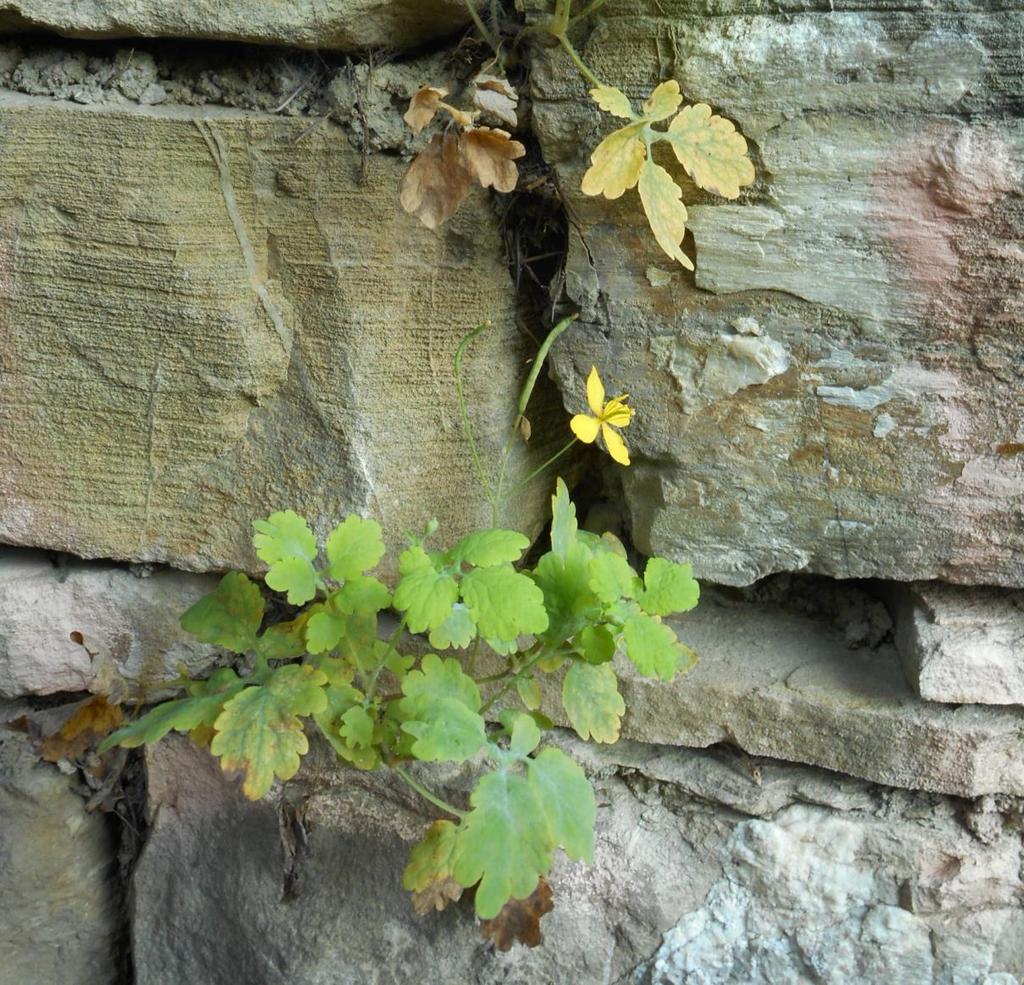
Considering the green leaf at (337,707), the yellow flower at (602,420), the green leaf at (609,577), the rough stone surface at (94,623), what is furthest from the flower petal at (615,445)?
the rough stone surface at (94,623)

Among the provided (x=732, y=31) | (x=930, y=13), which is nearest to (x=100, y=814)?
(x=732, y=31)

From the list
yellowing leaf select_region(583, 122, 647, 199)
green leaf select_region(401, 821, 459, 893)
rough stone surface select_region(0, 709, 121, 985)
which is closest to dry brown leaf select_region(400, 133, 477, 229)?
yellowing leaf select_region(583, 122, 647, 199)

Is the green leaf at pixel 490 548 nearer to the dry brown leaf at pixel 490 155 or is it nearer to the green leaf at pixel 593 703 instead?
the green leaf at pixel 593 703

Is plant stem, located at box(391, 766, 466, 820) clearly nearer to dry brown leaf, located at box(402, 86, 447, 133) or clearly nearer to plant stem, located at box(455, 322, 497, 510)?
plant stem, located at box(455, 322, 497, 510)

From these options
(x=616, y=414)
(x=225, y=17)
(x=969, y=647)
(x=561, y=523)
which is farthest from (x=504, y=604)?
(x=225, y=17)

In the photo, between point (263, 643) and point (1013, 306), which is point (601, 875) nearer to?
point (263, 643)

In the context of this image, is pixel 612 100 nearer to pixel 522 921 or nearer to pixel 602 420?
pixel 602 420
